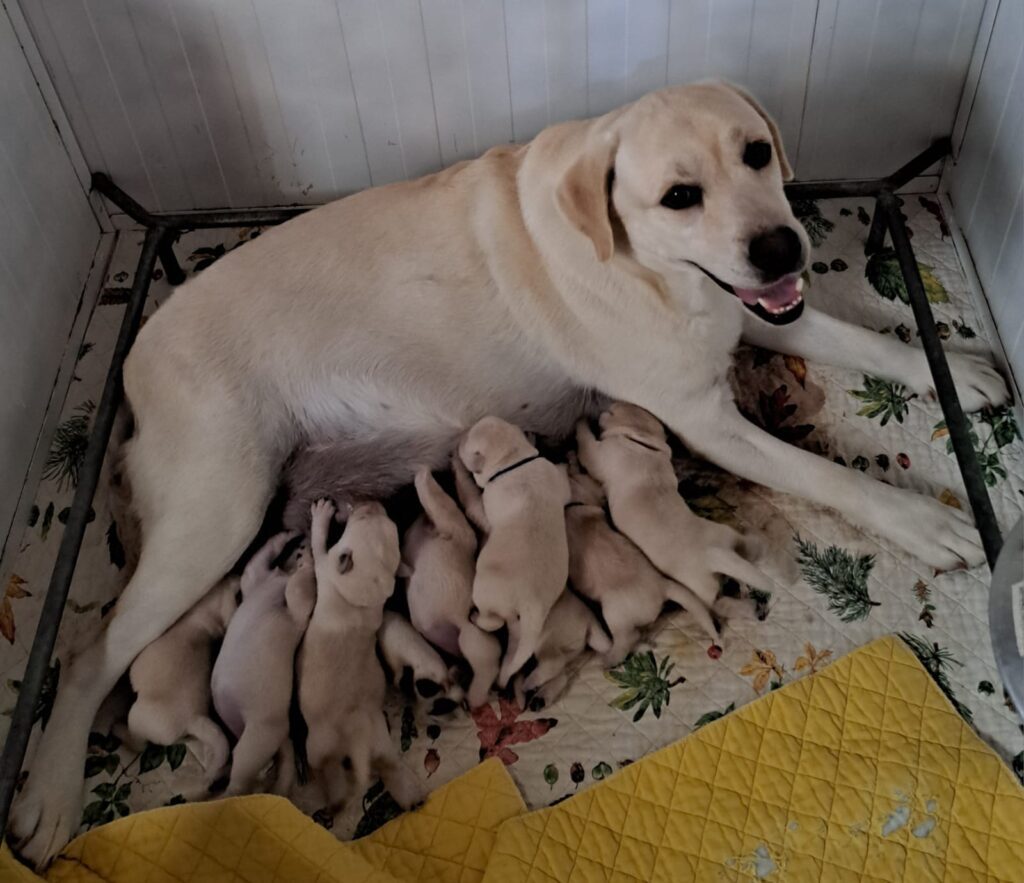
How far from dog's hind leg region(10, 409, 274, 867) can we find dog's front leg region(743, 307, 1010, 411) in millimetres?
971

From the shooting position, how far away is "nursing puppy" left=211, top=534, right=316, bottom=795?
62.4 inches

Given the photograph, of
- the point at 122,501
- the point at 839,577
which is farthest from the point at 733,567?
the point at 122,501

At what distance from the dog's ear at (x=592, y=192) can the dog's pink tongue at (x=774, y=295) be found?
23cm

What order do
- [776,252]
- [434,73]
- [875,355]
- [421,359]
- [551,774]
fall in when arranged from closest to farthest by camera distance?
[776,252] < [551,774] < [421,359] < [875,355] < [434,73]

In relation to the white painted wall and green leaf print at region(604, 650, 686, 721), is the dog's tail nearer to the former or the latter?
the white painted wall

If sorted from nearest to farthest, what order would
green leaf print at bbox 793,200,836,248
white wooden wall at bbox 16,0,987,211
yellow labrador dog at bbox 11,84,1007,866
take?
yellow labrador dog at bbox 11,84,1007,866 < white wooden wall at bbox 16,0,987,211 < green leaf print at bbox 793,200,836,248

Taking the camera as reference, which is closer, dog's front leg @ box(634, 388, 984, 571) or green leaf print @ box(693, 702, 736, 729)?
green leaf print @ box(693, 702, 736, 729)

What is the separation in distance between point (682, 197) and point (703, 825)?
0.94m

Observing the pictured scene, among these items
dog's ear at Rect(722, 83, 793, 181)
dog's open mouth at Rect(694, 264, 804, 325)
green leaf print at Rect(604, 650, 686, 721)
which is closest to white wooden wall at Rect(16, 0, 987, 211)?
dog's ear at Rect(722, 83, 793, 181)

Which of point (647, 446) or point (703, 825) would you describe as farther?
point (647, 446)

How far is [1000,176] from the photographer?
2002 mm

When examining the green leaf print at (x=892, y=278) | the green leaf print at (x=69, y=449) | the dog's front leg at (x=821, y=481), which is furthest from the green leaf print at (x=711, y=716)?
the green leaf print at (x=69, y=449)

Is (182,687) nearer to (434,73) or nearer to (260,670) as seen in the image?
(260,670)

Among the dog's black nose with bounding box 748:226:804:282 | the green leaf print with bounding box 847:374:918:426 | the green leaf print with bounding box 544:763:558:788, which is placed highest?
the dog's black nose with bounding box 748:226:804:282
